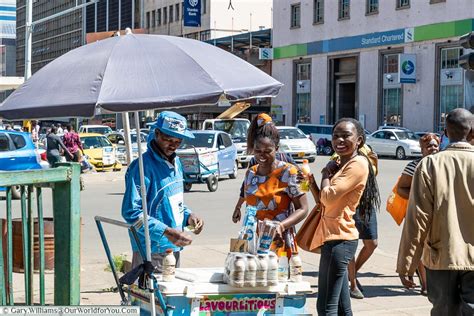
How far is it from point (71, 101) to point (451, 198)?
7.48 feet

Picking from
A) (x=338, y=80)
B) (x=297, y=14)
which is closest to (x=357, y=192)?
(x=338, y=80)

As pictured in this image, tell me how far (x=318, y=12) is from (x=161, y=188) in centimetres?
5410

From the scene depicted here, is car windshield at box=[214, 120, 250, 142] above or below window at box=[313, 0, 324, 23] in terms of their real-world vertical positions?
below

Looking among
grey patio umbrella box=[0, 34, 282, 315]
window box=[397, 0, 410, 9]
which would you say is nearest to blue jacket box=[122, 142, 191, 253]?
grey patio umbrella box=[0, 34, 282, 315]

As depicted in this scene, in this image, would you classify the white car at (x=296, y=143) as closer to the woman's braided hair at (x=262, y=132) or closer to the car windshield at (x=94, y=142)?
the car windshield at (x=94, y=142)

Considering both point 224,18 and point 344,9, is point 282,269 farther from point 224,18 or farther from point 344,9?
point 224,18

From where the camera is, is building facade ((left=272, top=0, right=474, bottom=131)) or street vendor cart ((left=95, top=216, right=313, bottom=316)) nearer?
street vendor cart ((left=95, top=216, right=313, bottom=316))

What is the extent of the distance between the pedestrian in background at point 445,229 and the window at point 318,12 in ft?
175

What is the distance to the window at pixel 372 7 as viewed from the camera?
52.7 meters

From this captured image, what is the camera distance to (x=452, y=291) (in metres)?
5.38

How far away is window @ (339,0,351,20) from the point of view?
5541 cm

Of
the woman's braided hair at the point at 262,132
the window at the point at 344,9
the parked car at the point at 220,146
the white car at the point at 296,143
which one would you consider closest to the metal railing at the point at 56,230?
the woman's braided hair at the point at 262,132

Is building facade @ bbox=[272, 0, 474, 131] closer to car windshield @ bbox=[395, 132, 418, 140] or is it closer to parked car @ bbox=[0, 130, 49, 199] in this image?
car windshield @ bbox=[395, 132, 418, 140]

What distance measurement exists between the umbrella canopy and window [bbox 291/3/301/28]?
2200 inches
